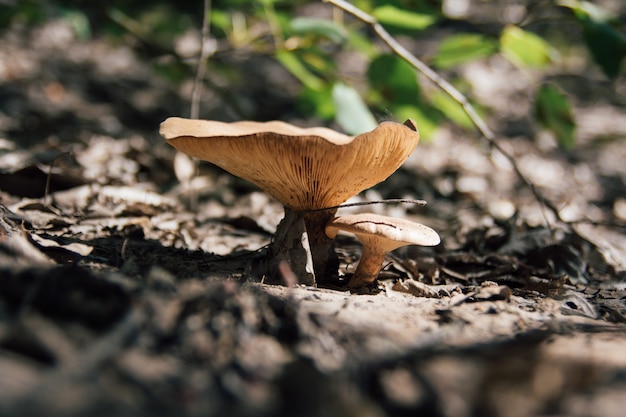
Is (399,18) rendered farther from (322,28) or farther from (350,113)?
(350,113)

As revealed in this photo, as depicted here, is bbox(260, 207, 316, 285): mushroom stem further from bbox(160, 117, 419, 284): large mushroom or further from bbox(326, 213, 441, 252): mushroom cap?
bbox(326, 213, 441, 252): mushroom cap

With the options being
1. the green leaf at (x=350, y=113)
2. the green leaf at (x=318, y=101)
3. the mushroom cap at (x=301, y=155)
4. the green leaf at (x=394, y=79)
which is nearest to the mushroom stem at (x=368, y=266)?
the mushroom cap at (x=301, y=155)

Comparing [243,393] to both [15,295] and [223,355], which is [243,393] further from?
[15,295]

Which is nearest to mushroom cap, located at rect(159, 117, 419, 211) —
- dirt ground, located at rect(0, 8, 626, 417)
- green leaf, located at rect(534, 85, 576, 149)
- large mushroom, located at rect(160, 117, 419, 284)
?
large mushroom, located at rect(160, 117, 419, 284)

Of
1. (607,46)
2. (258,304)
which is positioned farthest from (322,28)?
(258,304)

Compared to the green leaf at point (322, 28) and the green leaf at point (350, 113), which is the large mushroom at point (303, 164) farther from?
the green leaf at point (322, 28)

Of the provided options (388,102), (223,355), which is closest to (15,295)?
(223,355)

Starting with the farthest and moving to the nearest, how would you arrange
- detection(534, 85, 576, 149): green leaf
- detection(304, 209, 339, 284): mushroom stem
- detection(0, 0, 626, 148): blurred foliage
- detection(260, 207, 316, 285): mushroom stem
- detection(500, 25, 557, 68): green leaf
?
detection(534, 85, 576, 149): green leaf, detection(500, 25, 557, 68): green leaf, detection(0, 0, 626, 148): blurred foliage, detection(304, 209, 339, 284): mushroom stem, detection(260, 207, 316, 285): mushroom stem
